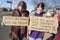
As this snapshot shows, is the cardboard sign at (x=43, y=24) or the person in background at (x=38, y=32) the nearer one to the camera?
the person in background at (x=38, y=32)

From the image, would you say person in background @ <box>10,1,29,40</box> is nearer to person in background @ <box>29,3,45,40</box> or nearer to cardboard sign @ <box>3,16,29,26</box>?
cardboard sign @ <box>3,16,29,26</box>

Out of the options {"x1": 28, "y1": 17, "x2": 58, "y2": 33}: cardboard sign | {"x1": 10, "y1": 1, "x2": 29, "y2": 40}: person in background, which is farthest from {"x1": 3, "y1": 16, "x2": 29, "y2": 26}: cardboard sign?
{"x1": 28, "y1": 17, "x2": 58, "y2": 33}: cardboard sign

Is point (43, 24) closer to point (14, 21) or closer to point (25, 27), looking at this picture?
point (25, 27)

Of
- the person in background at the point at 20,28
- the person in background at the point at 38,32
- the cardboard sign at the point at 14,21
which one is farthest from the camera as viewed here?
the cardboard sign at the point at 14,21

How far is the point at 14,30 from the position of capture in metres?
5.77

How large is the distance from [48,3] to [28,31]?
178 cm

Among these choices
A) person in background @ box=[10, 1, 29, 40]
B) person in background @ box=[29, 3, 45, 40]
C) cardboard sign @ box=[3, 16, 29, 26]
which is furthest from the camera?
cardboard sign @ box=[3, 16, 29, 26]

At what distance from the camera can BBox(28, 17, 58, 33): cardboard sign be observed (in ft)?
18.6

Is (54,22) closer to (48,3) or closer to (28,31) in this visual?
(28,31)

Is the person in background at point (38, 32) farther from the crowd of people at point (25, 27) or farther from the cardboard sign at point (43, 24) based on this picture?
the cardboard sign at point (43, 24)

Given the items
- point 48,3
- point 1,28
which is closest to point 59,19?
point 48,3

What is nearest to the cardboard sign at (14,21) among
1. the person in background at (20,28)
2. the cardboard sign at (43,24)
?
the person in background at (20,28)

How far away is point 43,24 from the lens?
575 centimetres

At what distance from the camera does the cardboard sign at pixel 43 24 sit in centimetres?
566
